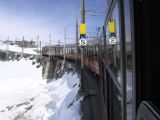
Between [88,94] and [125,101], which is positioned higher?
[125,101]

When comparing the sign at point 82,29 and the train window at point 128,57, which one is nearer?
the train window at point 128,57

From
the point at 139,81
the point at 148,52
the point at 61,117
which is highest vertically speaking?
the point at 148,52

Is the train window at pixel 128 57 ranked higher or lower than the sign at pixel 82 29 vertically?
lower

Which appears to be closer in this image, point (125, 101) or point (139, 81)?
point (139, 81)

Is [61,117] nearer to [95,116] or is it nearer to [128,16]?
[95,116]

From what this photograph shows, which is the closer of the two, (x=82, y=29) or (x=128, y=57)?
(x=128, y=57)

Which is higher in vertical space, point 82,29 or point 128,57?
point 82,29

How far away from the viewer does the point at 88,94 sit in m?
15.1

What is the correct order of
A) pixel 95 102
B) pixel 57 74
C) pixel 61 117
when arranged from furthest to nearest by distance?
pixel 57 74
pixel 61 117
pixel 95 102

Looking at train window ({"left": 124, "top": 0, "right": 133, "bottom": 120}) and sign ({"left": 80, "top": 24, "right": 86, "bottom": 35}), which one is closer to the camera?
train window ({"left": 124, "top": 0, "right": 133, "bottom": 120})

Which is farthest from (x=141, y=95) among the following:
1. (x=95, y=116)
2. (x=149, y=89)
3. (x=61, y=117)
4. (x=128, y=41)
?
(x=61, y=117)

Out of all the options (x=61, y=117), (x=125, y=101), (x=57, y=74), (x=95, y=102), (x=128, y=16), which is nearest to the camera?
(x=128, y=16)

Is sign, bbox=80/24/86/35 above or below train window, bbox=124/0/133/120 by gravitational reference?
→ above

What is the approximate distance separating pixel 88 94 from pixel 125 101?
1265cm
